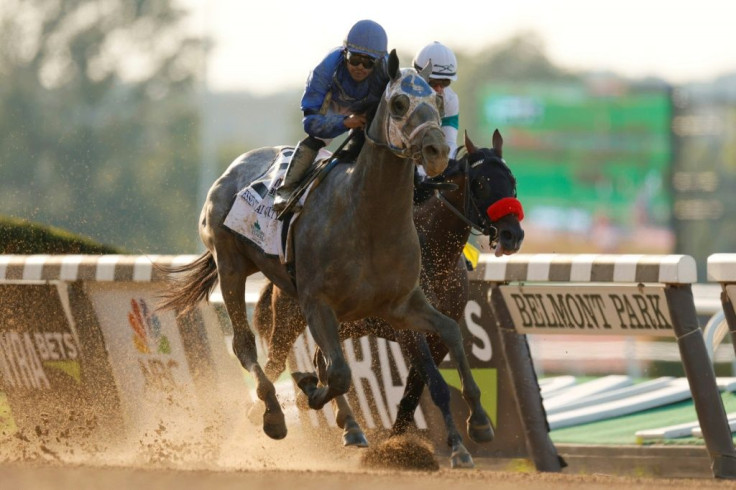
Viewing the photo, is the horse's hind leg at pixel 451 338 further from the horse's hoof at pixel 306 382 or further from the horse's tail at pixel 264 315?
the horse's tail at pixel 264 315

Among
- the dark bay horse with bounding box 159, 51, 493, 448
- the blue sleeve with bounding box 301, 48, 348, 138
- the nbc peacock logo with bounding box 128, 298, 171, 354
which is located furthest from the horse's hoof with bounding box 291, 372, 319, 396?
the nbc peacock logo with bounding box 128, 298, 171, 354

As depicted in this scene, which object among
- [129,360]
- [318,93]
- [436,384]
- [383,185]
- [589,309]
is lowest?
[129,360]

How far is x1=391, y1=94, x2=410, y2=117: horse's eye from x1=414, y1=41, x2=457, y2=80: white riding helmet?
82.2 inches

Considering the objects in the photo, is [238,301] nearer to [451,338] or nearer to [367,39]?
[451,338]

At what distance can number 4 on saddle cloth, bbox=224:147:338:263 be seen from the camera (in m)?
7.02

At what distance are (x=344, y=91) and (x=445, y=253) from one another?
4.45ft

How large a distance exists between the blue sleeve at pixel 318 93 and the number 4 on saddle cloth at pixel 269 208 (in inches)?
6.8

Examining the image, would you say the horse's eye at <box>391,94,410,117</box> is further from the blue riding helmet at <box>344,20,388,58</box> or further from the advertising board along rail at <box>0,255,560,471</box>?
the advertising board along rail at <box>0,255,560,471</box>

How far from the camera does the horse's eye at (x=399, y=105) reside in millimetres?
6062

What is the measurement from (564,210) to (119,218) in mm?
16604

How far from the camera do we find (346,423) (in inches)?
297

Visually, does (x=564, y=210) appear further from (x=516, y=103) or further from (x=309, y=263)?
(x=309, y=263)

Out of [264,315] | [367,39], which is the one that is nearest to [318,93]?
[367,39]

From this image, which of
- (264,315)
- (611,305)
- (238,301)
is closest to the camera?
(238,301)
